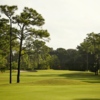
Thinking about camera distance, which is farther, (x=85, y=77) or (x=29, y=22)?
(x=85, y=77)

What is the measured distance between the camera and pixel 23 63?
11400 centimetres

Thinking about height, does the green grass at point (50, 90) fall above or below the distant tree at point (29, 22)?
below

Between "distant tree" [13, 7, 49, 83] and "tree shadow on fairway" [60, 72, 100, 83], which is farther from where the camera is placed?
"tree shadow on fairway" [60, 72, 100, 83]

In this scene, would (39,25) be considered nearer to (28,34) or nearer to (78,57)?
(28,34)

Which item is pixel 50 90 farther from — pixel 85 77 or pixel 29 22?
pixel 85 77

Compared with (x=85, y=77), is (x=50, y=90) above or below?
above

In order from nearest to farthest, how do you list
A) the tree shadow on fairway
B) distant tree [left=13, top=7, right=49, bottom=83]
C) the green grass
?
1. the green grass
2. distant tree [left=13, top=7, right=49, bottom=83]
3. the tree shadow on fairway

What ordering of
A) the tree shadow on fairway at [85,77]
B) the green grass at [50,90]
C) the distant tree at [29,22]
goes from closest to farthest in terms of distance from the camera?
the green grass at [50,90], the distant tree at [29,22], the tree shadow on fairway at [85,77]

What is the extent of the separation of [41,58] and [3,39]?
8979cm

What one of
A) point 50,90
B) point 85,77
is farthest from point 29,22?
point 85,77

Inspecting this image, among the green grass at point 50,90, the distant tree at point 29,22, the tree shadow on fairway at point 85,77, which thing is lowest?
the tree shadow on fairway at point 85,77

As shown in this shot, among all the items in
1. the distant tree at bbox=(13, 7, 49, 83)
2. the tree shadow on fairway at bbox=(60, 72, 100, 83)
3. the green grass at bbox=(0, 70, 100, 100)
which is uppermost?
the distant tree at bbox=(13, 7, 49, 83)

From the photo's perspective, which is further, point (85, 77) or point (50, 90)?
point (85, 77)

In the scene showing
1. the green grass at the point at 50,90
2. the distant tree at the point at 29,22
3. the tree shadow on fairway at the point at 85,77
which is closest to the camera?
the green grass at the point at 50,90
